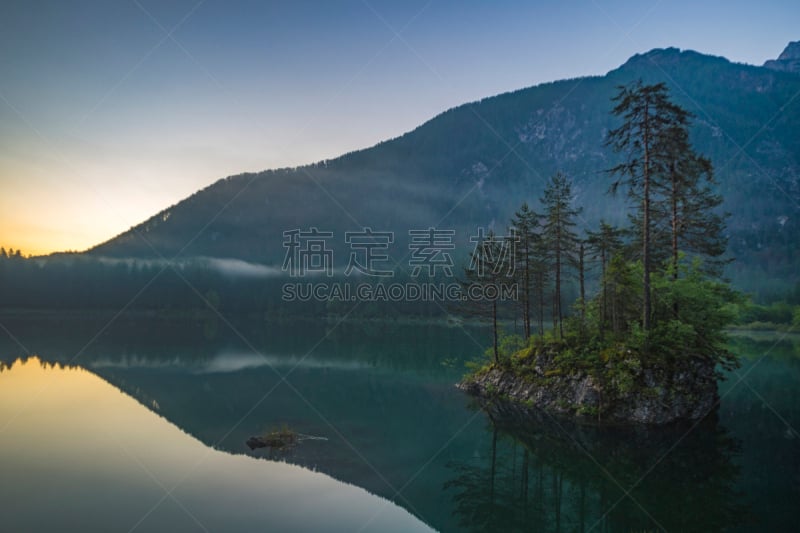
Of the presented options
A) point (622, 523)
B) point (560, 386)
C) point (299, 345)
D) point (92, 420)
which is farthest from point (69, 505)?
point (299, 345)

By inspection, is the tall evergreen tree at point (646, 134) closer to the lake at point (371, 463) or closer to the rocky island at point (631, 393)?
the rocky island at point (631, 393)

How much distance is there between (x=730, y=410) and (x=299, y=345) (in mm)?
63875

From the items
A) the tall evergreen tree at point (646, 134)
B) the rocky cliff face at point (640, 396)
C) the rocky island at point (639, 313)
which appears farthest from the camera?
the rocky island at point (639, 313)

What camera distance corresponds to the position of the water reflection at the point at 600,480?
614 inches

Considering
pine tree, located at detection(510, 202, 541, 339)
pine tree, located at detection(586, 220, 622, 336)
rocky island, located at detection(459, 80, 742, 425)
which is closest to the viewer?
rocky island, located at detection(459, 80, 742, 425)

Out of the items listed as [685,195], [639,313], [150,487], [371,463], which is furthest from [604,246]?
[150,487]

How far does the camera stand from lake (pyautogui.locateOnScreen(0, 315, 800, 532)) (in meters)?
16.5

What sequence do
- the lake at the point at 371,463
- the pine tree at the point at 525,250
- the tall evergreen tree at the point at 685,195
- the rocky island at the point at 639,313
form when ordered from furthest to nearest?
the pine tree at the point at 525,250 → the tall evergreen tree at the point at 685,195 → the rocky island at the point at 639,313 → the lake at the point at 371,463

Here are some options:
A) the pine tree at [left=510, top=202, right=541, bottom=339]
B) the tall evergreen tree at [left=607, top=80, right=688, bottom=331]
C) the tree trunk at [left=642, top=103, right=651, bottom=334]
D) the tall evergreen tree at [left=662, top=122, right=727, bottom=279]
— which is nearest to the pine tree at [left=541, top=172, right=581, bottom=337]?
the pine tree at [left=510, top=202, right=541, bottom=339]

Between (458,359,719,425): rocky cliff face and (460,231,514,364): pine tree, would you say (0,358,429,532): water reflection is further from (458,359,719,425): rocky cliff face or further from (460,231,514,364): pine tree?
(460,231,514,364): pine tree

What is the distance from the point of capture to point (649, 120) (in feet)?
93.6

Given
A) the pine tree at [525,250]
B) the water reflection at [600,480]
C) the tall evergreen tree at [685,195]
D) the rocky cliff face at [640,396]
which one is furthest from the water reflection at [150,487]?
the tall evergreen tree at [685,195]

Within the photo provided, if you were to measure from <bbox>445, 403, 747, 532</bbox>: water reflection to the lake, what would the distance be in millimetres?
92

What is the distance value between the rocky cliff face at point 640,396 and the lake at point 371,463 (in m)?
1.39
